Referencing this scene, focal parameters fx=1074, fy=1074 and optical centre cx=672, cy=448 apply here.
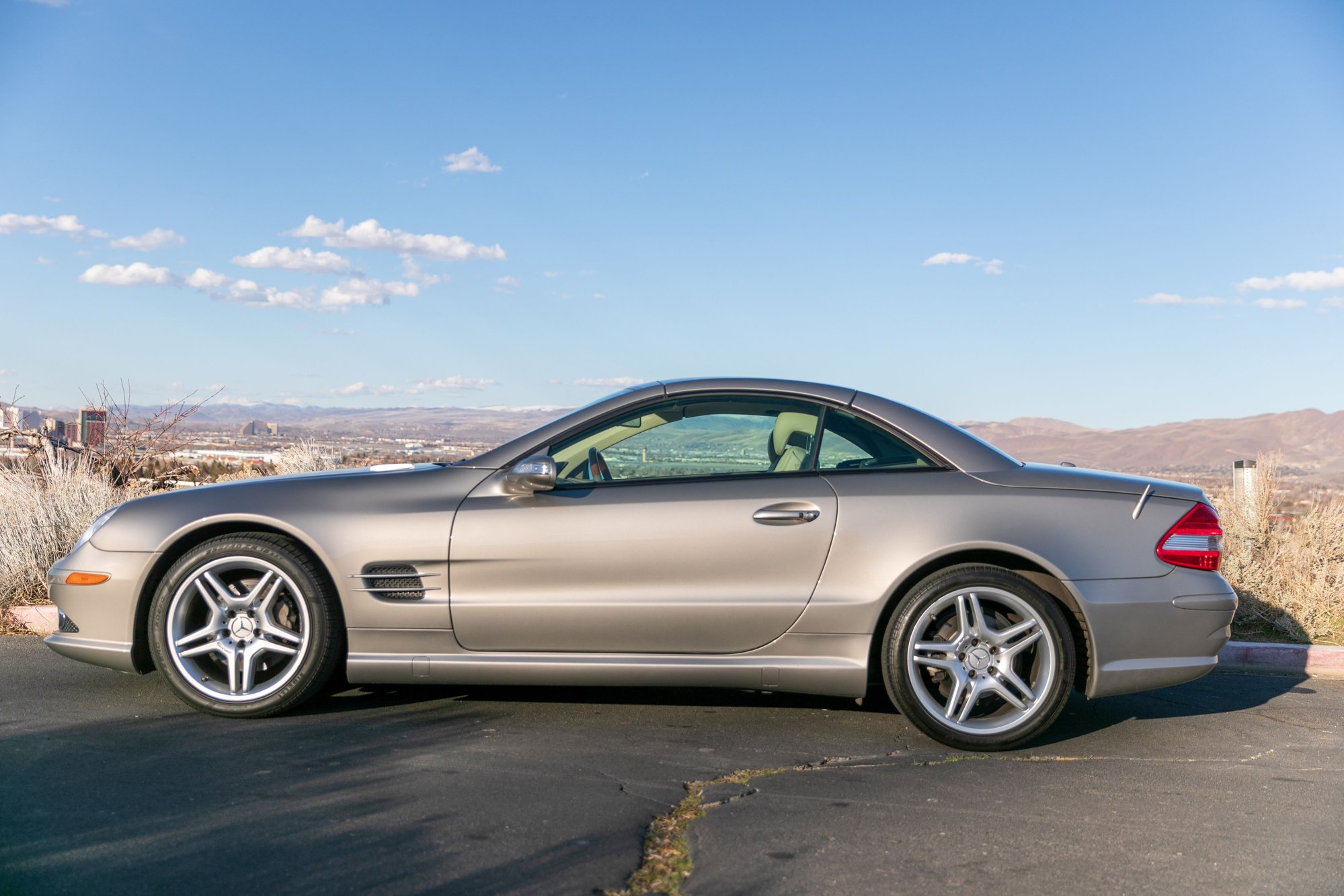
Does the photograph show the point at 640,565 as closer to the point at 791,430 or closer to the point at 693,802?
the point at 791,430

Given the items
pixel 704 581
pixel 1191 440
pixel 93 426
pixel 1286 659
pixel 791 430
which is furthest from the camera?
pixel 1191 440

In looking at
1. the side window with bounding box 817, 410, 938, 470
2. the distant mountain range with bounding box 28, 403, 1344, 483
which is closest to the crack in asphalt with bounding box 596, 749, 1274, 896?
A: the side window with bounding box 817, 410, 938, 470

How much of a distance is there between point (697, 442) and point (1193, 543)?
212 centimetres

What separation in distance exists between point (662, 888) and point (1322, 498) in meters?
7.80

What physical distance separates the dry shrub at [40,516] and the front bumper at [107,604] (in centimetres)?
292

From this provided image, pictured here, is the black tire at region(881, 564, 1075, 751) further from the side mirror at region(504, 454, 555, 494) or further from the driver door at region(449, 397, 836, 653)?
the side mirror at region(504, 454, 555, 494)

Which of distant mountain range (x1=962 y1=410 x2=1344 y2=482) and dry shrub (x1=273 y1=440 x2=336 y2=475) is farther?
distant mountain range (x1=962 y1=410 x2=1344 y2=482)

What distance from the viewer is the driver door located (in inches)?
173

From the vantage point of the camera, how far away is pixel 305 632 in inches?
178

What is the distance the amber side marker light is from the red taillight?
176 inches

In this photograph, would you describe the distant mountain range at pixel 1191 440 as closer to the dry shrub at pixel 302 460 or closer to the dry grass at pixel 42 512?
the dry shrub at pixel 302 460

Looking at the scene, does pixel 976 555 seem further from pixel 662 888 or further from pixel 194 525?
pixel 194 525

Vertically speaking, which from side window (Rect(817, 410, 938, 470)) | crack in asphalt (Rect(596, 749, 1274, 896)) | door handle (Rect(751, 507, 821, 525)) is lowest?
crack in asphalt (Rect(596, 749, 1274, 896))

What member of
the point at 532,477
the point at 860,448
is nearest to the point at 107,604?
the point at 532,477
